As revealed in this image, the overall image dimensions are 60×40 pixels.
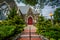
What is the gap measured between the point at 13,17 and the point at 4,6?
9497 millimetres

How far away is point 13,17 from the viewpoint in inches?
852

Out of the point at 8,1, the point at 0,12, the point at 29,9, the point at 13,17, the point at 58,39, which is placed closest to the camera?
the point at 58,39

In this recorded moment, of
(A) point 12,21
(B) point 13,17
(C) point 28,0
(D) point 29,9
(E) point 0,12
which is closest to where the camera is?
(C) point 28,0

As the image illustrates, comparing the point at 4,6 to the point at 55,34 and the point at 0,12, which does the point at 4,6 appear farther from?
the point at 55,34

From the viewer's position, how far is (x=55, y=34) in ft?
37.9

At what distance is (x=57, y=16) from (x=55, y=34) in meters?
20.9

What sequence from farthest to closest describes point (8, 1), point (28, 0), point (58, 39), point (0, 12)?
1. point (8, 1)
2. point (0, 12)
3. point (28, 0)
4. point (58, 39)

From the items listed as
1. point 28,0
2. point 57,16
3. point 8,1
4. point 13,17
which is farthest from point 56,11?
point 28,0

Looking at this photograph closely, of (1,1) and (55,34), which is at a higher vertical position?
(1,1)

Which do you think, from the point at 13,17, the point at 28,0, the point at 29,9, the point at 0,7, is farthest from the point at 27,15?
the point at 28,0

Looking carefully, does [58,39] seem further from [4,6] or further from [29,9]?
[29,9]

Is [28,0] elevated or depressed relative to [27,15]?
elevated

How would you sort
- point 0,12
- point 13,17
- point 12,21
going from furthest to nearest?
point 0,12 < point 13,17 < point 12,21

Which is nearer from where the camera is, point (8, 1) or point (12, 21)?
point (12, 21)
